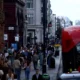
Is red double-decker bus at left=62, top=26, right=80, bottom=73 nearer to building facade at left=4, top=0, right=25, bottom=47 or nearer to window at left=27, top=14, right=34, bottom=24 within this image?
building facade at left=4, top=0, right=25, bottom=47

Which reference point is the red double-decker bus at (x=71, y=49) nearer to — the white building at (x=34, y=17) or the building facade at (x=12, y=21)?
the building facade at (x=12, y=21)

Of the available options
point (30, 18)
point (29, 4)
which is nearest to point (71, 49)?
point (29, 4)

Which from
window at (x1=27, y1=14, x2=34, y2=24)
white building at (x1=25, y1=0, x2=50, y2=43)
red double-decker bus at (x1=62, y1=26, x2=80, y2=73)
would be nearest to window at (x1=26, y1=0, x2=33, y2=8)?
white building at (x1=25, y1=0, x2=50, y2=43)

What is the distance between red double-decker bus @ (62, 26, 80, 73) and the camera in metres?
24.9

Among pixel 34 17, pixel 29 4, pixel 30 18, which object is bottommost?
pixel 30 18

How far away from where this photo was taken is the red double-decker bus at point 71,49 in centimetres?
2488

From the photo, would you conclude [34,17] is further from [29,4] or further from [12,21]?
[12,21]

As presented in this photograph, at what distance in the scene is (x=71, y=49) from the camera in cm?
2497

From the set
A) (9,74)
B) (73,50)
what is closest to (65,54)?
(73,50)

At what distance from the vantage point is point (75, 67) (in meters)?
25.0

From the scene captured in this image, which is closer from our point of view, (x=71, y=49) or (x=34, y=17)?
(x=71, y=49)

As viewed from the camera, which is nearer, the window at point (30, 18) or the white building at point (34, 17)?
the window at point (30, 18)

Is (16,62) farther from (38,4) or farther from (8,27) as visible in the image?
(38,4)

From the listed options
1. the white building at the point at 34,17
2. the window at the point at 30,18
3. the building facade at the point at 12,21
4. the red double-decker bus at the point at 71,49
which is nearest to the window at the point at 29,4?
the white building at the point at 34,17
